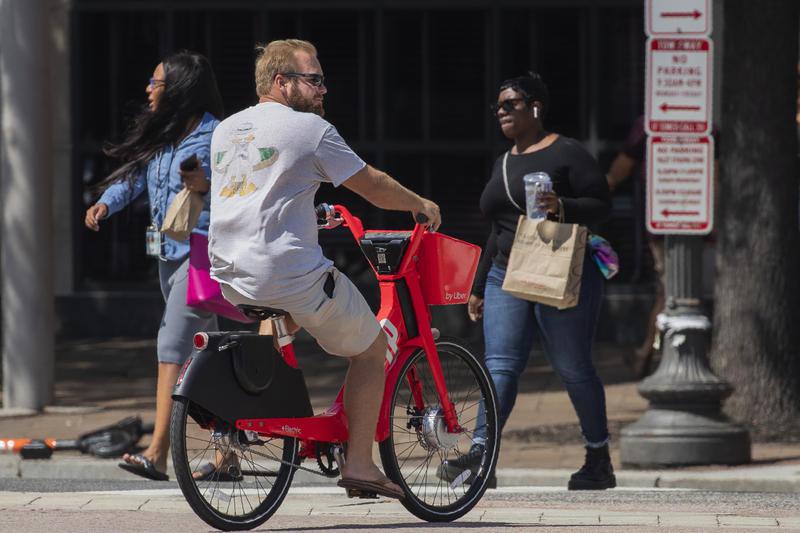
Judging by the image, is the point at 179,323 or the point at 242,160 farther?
the point at 179,323

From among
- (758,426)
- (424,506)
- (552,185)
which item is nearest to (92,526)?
(424,506)

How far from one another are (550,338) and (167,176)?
1.81 meters

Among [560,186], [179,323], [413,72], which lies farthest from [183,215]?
[413,72]

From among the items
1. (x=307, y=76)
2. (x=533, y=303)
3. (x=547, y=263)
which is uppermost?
(x=307, y=76)

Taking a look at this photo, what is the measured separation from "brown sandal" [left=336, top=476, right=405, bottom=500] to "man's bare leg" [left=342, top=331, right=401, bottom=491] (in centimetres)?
1

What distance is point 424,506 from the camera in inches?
251

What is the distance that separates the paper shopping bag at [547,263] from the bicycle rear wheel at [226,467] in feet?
6.21

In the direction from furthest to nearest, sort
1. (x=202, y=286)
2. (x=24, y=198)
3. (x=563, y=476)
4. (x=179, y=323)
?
(x=24, y=198)
(x=563, y=476)
(x=179, y=323)
(x=202, y=286)

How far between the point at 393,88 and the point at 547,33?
140 centimetres

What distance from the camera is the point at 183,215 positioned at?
7.62 m

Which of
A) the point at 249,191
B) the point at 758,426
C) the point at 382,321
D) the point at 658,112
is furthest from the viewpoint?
the point at 758,426

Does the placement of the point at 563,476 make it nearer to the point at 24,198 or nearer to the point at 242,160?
the point at 242,160

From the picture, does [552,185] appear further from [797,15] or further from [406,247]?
[797,15]

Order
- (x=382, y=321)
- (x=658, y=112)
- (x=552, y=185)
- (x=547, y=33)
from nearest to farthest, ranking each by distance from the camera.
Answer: (x=382, y=321), (x=552, y=185), (x=658, y=112), (x=547, y=33)
